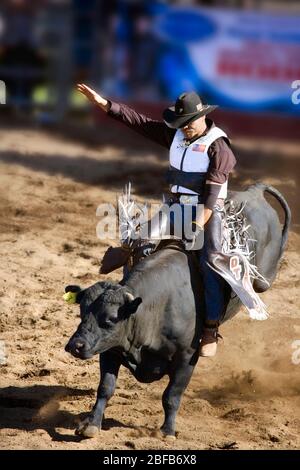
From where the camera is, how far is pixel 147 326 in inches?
278

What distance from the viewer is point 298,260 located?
1118cm

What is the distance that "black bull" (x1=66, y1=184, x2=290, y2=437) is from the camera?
6.79 m

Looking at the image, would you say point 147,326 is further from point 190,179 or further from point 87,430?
point 190,179

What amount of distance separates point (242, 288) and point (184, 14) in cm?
1065

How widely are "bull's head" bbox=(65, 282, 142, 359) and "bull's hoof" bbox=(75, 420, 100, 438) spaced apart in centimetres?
59

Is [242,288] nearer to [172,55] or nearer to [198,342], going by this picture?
[198,342]

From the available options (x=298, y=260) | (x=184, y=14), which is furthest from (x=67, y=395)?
(x=184, y=14)

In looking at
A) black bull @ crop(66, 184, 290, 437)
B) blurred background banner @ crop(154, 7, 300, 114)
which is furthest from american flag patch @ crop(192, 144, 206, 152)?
blurred background banner @ crop(154, 7, 300, 114)

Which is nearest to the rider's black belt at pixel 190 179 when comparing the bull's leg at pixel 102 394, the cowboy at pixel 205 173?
the cowboy at pixel 205 173

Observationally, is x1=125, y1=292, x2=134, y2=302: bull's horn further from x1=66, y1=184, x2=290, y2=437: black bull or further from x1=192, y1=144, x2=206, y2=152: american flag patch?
x1=192, y1=144, x2=206, y2=152: american flag patch

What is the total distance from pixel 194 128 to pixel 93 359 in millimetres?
2282

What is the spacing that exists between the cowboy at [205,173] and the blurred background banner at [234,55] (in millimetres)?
10037

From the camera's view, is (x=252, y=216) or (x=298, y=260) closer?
(x=252, y=216)

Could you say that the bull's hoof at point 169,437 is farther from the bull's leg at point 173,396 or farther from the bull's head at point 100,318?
the bull's head at point 100,318
